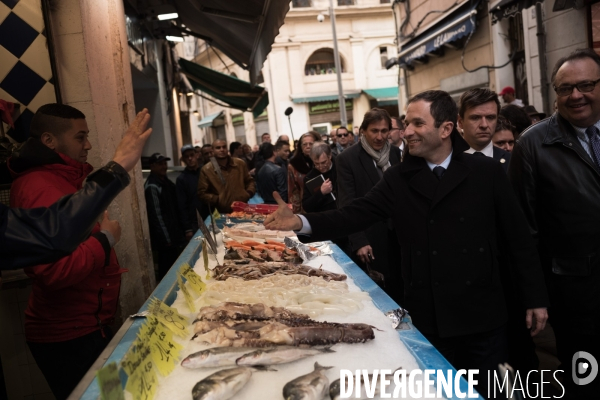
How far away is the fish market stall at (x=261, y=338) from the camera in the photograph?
77.8 inches

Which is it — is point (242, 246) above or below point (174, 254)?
above

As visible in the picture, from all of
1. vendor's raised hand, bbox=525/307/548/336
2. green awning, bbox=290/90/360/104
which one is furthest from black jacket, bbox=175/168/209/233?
green awning, bbox=290/90/360/104

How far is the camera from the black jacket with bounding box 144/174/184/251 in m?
7.26

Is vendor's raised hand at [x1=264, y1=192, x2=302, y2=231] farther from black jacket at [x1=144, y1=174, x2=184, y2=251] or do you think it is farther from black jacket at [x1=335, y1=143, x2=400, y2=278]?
black jacket at [x1=144, y1=174, x2=184, y2=251]

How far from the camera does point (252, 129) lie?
111 feet

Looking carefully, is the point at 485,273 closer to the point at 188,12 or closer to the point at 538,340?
the point at 538,340

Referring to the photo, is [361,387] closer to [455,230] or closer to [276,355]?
[276,355]

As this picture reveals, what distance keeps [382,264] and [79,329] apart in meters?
2.80

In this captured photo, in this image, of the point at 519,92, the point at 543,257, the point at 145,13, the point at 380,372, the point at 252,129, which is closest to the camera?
the point at 380,372

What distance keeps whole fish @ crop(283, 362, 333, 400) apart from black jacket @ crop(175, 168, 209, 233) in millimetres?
6212

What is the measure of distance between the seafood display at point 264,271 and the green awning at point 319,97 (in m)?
28.3

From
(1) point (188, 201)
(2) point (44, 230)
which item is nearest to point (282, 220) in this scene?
(2) point (44, 230)

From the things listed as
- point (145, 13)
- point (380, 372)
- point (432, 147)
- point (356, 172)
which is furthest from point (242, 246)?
point (145, 13)

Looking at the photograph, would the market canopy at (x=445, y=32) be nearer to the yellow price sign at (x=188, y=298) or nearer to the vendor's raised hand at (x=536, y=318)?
the vendor's raised hand at (x=536, y=318)
